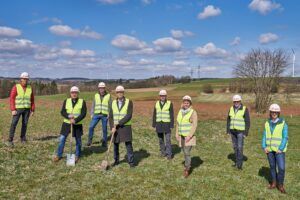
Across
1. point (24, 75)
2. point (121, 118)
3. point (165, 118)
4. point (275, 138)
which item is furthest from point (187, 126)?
point (24, 75)

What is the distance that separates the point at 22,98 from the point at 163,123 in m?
5.69

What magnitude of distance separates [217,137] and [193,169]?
9111 mm

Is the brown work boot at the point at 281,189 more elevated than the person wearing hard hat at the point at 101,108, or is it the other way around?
the person wearing hard hat at the point at 101,108

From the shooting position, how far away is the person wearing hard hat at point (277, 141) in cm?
930

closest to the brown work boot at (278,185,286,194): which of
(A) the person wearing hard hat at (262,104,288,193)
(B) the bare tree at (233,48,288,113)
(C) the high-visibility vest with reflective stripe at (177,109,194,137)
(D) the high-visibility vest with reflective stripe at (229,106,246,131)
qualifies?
(A) the person wearing hard hat at (262,104,288,193)

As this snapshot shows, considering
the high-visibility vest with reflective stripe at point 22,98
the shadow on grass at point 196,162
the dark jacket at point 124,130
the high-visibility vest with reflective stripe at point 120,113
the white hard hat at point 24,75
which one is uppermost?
the white hard hat at point 24,75

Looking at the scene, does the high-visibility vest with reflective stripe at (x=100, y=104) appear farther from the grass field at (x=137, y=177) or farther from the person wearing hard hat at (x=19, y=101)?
the person wearing hard hat at (x=19, y=101)

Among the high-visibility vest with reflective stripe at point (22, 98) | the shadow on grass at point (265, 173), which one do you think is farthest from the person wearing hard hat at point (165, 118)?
the high-visibility vest with reflective stripe at point (22, 98)

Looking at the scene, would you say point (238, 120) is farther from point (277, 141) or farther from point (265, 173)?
point (277, 141)

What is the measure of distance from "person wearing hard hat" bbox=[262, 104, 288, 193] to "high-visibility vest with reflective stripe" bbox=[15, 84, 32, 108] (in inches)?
361

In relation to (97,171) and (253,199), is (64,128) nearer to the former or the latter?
Answer: (97,171)

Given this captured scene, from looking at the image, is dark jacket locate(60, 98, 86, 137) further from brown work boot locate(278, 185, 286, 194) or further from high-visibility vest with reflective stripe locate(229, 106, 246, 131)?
brown work boot locate(278, 185, 286, 194)

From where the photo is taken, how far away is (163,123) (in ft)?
42.5

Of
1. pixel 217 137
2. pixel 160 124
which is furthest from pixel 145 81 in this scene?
pixel 160 124
